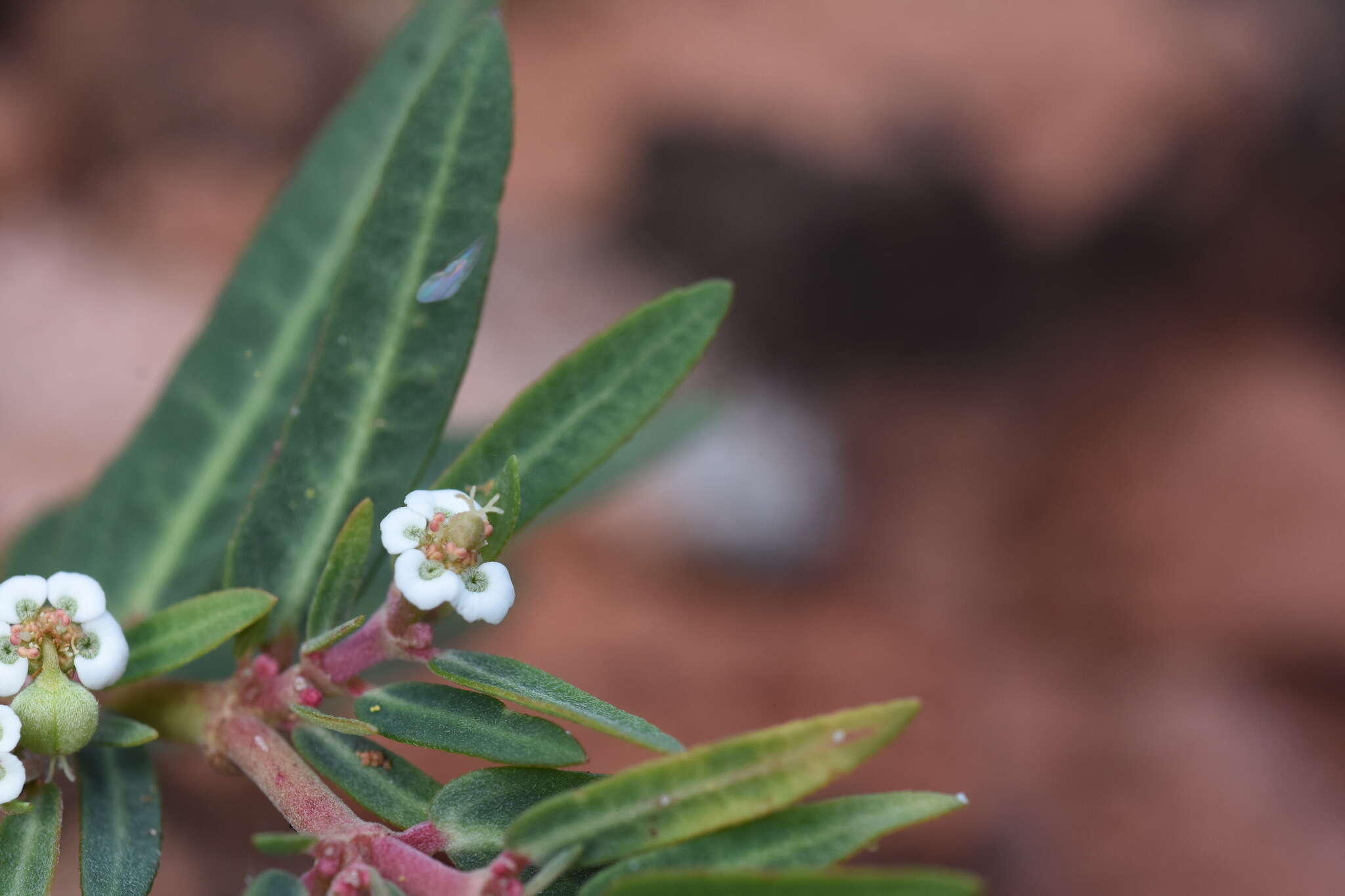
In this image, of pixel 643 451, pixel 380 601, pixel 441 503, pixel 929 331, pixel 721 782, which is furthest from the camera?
pixel 929 331

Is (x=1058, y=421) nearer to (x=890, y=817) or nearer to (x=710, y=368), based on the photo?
(x=710, y=368)

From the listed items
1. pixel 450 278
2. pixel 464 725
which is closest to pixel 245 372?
pixel 450 278

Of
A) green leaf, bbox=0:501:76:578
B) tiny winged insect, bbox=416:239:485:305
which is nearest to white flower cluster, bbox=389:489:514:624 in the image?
tiny winged insect, bbox=416:239:485:305

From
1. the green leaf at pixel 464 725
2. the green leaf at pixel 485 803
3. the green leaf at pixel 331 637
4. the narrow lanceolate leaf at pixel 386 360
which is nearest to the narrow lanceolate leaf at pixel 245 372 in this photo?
the narrow lanceolate leaf at pixel 386 360

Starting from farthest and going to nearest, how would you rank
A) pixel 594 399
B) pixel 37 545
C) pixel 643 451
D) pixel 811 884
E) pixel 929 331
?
pixel 929 331 < pixel 643 451 < pixel 37 545 < pixel 594 399 < pixel 811 884

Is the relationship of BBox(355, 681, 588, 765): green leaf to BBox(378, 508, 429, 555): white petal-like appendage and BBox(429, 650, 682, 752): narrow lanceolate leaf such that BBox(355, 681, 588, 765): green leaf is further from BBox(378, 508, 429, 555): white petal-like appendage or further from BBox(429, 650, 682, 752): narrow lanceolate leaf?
BBox(378, 508, 429, 555): white petal-like appendage

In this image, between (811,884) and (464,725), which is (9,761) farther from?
(811,884)

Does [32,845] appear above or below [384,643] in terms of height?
below
